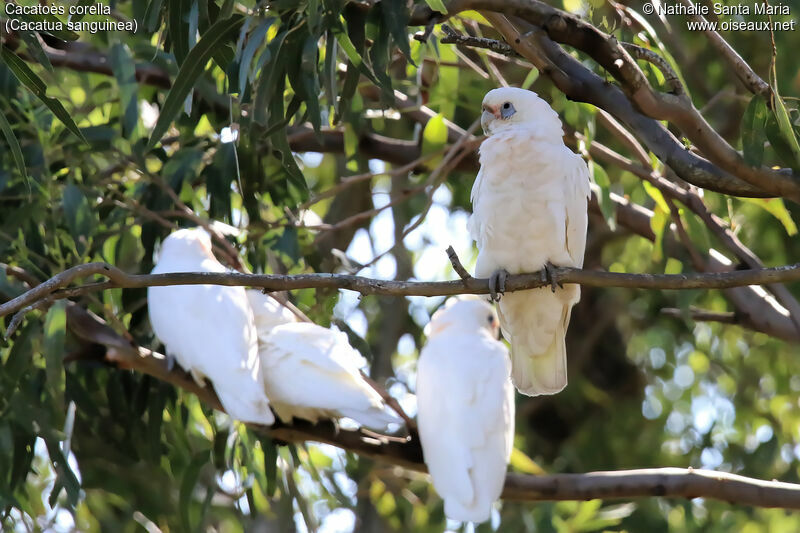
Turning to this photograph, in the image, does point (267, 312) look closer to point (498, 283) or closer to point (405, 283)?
point (498, 283)

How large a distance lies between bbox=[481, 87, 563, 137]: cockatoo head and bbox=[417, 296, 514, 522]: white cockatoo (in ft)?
2.82

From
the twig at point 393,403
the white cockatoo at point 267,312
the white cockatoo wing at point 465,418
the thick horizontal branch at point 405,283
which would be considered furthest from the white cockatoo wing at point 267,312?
the thick horizontal branch at point 405,283

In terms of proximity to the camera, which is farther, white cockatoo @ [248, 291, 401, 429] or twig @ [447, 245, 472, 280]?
white cockatoo @ [248, 291, 401, 429]

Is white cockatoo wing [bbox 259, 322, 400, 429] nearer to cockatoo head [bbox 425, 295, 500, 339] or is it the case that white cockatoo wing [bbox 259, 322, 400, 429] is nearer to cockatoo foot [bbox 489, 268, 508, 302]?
cockatoo head [bbox 425, 295, 500, 339]

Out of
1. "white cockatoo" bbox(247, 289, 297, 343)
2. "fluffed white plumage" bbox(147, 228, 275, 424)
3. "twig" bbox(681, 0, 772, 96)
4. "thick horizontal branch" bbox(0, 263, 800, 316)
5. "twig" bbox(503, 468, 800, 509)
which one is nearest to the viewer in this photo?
"thick horizontal branch" bbox(0, 263, 800, 316)

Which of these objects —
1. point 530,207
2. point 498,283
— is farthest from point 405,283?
point 530,207

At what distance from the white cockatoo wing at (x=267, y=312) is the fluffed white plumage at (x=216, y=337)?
5cm

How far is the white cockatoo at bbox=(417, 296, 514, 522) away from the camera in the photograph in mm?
2617

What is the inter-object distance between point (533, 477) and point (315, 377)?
66cm

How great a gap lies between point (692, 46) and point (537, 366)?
209cm

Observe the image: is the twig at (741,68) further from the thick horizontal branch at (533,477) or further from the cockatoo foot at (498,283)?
the thick horizontal branch at (533,477)

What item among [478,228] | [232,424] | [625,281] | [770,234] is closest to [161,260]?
[232,424]

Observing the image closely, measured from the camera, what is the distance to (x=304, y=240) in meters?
2.77

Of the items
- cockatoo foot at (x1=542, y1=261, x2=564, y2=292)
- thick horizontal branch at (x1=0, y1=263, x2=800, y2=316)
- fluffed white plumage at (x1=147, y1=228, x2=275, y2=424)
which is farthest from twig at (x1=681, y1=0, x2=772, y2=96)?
fluffed white plumage at (x1=147, y1=228, x2=275, y2=424)
